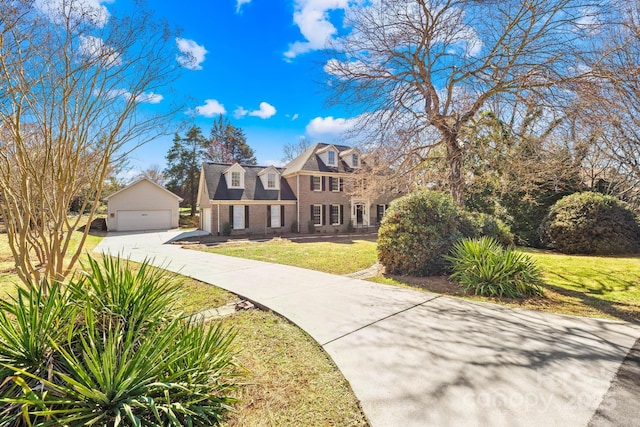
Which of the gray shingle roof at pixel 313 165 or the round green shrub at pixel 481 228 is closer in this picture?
the round green shrub at pixel 481 228

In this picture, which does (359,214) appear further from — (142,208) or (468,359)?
(468,359)

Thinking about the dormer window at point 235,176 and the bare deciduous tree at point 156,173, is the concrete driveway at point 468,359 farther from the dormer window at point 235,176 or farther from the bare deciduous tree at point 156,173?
the bare deciduous tree at point 156,173

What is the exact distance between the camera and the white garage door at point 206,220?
74.7 feet

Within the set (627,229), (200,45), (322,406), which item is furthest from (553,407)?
(627,229)

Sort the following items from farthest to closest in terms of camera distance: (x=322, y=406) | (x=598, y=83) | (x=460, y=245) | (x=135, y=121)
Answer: (x=460, y=245), (x=598, y=83), (x=135, y=121), (x=322, y=406)

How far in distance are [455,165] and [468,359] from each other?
773 centimetres

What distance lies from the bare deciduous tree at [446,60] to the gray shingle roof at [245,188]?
15192 millimetres

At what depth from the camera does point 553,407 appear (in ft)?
8.61

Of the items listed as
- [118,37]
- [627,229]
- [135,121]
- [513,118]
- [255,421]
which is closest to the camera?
[255,421]

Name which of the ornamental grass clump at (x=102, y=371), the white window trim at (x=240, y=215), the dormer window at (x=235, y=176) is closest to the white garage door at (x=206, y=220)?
the white window trim at (x=240, y=215)

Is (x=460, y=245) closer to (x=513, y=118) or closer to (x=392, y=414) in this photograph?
(x=513, y=118)

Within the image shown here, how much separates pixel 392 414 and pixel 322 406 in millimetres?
622

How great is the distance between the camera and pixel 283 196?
79.9ft

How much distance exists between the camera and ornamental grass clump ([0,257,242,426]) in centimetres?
215
